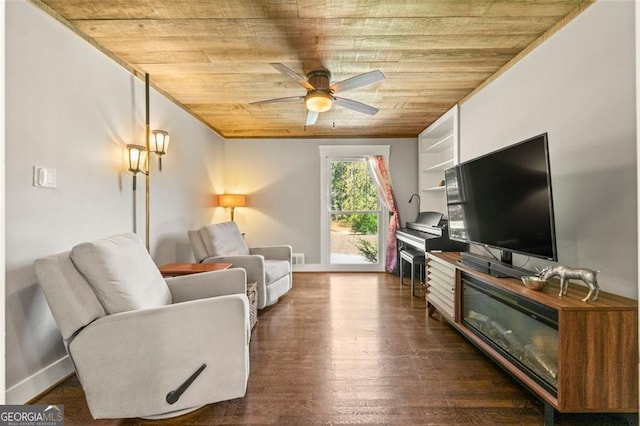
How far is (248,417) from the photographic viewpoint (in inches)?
63.1

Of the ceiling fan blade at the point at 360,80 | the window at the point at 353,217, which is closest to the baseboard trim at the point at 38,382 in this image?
the ceiling fan blade at the point at 360,80

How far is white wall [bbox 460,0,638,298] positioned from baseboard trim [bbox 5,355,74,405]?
3.20 metres

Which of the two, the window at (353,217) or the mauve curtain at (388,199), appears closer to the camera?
the mauve curtain at (388,199)

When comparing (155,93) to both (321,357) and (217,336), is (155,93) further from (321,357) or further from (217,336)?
(321,357)

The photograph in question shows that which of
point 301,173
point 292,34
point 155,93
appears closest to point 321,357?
point 292,34

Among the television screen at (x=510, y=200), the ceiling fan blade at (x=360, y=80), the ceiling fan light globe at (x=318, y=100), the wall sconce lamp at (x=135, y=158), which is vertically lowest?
the television screen at (x=510, y=200)

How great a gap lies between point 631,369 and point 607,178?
3.09 feet

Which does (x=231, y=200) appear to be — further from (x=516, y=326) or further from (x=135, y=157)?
(x=516, y=326)

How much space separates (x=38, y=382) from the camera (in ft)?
5.72

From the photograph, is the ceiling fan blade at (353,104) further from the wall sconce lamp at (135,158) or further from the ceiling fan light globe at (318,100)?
the wall sconce lamp at (135,158)

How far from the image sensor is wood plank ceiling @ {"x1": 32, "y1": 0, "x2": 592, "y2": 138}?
6.06 ft

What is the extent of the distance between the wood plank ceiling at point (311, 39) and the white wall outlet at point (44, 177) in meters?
0.96

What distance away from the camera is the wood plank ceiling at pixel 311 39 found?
1.85 meters

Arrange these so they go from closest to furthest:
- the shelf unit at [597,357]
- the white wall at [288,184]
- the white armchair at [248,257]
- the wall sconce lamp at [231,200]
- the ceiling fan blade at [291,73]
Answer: the shelf unit at [597,357], the ceiling fan blade at [291,73], the white armchair at [248,257], the wall sconce lamp at [231,200], the white wall at [288,184]
